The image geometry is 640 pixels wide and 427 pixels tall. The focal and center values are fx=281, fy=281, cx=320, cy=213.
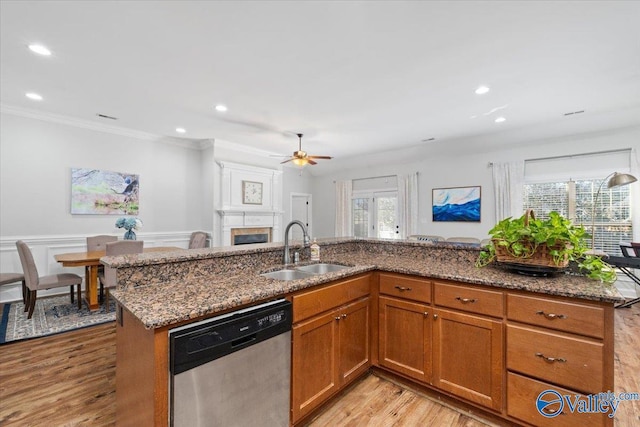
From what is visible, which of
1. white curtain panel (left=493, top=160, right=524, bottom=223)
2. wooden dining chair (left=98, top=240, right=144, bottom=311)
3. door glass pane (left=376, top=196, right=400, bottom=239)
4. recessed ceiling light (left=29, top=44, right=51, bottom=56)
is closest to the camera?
recessed ceiling light (left=29, top=44, right=51, bottom=56)

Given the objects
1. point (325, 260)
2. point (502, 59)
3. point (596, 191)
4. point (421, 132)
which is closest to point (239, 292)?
point (325, 260)

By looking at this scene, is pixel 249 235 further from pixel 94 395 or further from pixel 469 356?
pixel 469 356

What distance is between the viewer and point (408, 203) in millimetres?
6730

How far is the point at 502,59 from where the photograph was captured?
105 inches

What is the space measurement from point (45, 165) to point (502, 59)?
6.20m

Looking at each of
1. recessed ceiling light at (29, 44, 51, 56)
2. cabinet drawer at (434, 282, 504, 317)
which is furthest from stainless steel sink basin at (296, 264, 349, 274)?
recessed ceiling light at (29, 44, 51, 56)

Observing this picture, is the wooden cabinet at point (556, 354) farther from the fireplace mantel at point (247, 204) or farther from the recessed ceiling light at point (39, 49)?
the fireplace mantel at point (247, 204)

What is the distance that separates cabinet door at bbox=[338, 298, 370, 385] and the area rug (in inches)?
118

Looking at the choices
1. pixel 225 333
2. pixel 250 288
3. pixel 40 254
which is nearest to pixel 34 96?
pixel 40 254

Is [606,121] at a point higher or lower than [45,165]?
higher

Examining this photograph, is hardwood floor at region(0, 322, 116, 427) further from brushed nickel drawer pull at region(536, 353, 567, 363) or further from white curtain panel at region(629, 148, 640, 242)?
white curtain panel at region(629, 148, 640, 242)

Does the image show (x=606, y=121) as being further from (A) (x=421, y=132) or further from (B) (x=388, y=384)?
(B) (x=388, y=384)

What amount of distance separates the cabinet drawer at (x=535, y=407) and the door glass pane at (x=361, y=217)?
19.8 feet

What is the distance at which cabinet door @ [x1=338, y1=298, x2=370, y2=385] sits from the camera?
6.31 feet
